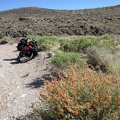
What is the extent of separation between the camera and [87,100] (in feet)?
13.1

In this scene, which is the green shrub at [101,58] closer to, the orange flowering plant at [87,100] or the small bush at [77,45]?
the small bush at [77,45]

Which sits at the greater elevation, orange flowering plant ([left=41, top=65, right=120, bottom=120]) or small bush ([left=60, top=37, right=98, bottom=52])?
orange flowering plant ([left=41, top=65, right=120, bottom=120])

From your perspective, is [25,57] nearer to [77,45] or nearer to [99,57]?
[77,45]

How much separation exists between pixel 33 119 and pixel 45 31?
28.5 m

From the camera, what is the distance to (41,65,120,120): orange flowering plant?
146 inches

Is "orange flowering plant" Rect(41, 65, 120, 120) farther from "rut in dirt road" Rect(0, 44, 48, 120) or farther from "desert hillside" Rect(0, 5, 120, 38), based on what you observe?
"desert hillside" Rect(0, 5, 120, 38)

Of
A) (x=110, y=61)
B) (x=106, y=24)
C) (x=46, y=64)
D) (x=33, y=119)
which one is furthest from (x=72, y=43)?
Answer: (x=106, y=24)

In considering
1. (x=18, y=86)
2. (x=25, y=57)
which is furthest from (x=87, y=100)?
(x=25, y=57)

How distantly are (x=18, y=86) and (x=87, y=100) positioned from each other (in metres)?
3.82

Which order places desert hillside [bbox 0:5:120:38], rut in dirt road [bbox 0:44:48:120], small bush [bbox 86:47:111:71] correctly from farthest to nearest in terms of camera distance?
desert hillside [bbox 0:5:120:38], small bush [bbox 86:47:111:71], rut in dirt road [bbox 0:44:48:120]

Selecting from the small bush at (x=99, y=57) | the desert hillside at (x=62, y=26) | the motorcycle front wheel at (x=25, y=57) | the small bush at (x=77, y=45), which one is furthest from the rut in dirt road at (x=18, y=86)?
the desert hillside at (x=62, y=26)

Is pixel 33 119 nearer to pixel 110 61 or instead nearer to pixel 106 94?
pixel 106 94

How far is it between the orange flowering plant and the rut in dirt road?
27.9 inches

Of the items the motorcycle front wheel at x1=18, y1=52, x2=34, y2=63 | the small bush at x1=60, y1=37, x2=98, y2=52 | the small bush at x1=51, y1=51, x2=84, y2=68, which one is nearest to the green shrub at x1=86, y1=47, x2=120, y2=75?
the small bush at x1=51, y1=51, x2=84, y2=68
